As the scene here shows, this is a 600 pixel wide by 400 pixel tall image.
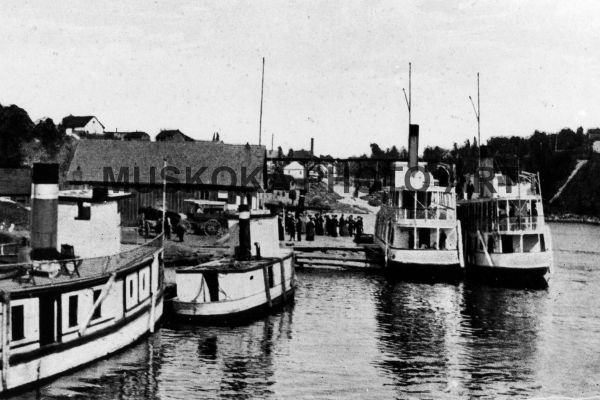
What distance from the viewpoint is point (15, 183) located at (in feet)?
177

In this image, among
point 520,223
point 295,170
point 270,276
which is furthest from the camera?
point 295,170

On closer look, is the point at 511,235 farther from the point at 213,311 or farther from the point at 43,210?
the point at 43,210

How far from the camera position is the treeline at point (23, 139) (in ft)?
275

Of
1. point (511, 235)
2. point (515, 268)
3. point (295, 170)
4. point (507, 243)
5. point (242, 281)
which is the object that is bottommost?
point (515, 268)

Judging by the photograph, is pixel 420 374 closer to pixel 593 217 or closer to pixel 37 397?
pixel 37 397

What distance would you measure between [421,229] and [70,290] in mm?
32384

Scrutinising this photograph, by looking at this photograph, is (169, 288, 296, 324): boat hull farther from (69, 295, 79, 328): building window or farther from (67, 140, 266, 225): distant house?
(67, 140, 266, 225): distant house

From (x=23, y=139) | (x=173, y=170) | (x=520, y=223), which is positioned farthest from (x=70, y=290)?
(x=23, y=139)

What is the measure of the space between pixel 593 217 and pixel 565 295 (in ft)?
404

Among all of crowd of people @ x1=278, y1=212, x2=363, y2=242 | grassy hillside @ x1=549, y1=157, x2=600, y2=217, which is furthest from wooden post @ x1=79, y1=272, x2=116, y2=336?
grassy hillside @ x1=549, y1=157, x2=600, y2=217

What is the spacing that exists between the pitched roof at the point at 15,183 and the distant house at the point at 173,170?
418cm

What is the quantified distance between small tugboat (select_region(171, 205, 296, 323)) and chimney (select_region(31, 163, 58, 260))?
22.8 ft

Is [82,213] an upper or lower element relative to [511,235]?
upper

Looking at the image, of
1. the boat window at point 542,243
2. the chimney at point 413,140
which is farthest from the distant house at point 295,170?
the boat window at point 542,243
